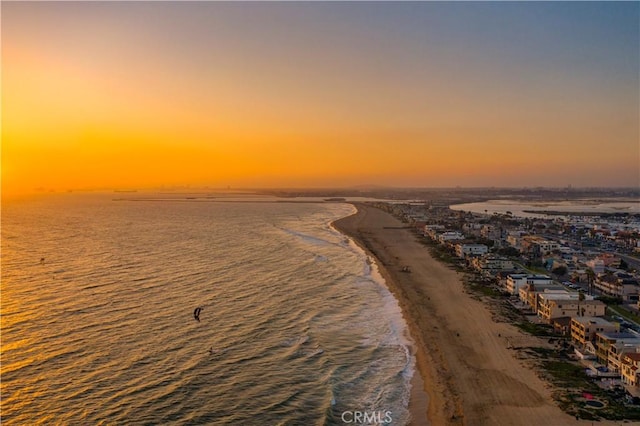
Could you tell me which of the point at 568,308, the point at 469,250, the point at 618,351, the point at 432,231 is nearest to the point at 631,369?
the point at 618,351

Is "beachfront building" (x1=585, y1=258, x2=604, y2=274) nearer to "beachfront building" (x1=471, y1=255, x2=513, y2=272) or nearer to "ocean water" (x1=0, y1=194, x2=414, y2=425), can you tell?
"beachfront building" (x1=471, y1=255, x2=513, y2=272)

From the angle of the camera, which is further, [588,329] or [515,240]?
[515,240]

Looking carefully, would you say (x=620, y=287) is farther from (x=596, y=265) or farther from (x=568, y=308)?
(x=596, y=265)

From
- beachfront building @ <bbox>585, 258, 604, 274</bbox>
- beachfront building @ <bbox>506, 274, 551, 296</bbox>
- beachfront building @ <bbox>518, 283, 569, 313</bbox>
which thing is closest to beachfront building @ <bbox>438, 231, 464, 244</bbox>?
beachfront building @ <bbox>585, 258, 604, 274</bbox>

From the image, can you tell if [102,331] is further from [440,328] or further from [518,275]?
[518,275]

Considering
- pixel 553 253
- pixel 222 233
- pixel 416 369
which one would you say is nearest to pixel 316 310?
pixel 416 369

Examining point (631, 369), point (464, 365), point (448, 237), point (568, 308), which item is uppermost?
point (448, 237)
